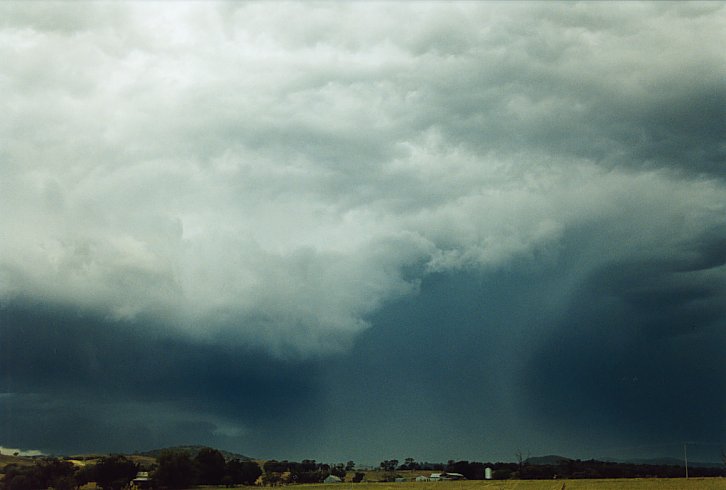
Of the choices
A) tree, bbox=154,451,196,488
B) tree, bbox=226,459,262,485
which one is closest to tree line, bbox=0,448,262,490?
tree, bbox=154,451,196,488

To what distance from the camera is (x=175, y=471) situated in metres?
171

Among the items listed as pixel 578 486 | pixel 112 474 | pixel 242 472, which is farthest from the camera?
pixel 242 472

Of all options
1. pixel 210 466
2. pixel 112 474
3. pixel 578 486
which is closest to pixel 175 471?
pixel 112 474

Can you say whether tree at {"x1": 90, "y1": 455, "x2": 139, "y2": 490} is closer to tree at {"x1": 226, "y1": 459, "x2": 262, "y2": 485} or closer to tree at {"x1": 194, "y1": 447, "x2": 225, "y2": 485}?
tree at {"x1": 194, "y1": 447, "x2": 225, "y2": 485}

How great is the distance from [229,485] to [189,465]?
60.4ft

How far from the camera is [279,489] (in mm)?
162125

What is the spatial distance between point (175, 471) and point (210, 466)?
16.3 m

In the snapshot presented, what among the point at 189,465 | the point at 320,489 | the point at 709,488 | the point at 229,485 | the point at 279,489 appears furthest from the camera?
the point at 229,485

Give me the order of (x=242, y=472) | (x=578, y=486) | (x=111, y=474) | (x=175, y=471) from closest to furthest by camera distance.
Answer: (x=578, y=486) < (x=111, y=474) < (x=175, y=471) < (x=242, y=472)

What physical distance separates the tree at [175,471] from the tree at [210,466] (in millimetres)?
6493

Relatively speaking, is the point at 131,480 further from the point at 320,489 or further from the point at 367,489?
the point at 367,489

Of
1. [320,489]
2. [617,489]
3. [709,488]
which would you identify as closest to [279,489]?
[320,489]

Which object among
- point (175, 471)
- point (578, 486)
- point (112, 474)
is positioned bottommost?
point (578, 486)

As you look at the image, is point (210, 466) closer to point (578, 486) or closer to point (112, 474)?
point (112, 474)
